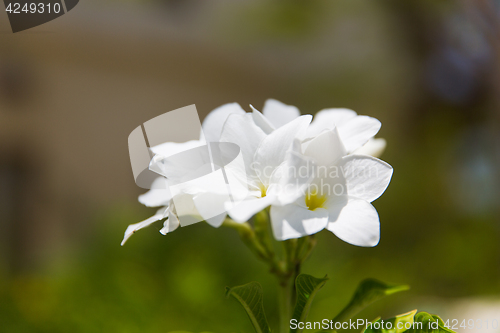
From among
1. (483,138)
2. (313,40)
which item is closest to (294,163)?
(483,138)

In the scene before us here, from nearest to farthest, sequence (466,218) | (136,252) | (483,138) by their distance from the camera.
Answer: (136,252) → (466,218) → (483,138)

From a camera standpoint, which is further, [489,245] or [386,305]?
[489,245]

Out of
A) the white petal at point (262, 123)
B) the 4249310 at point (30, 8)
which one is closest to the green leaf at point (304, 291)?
the white petal at point (262, 123)

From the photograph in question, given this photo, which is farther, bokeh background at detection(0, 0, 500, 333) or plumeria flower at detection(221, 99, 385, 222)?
bokeh background at detection(0, 0, 500, 333)

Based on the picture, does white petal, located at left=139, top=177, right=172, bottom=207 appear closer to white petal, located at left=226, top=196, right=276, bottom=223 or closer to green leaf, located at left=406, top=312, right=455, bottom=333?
white petal, located at left=226, top=196, right=276, bottom=223

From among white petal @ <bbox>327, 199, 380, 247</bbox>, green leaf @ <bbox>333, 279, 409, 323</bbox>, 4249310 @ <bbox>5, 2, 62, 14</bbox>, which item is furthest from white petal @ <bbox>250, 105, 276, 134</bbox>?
4249310 @ <bbox>5, 2, 62, 14</bbox>

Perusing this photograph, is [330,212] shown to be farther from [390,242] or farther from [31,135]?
[31,135]

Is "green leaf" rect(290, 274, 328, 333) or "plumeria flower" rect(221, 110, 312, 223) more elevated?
"plumeria flower" rect(221, 110, 312, 223)
